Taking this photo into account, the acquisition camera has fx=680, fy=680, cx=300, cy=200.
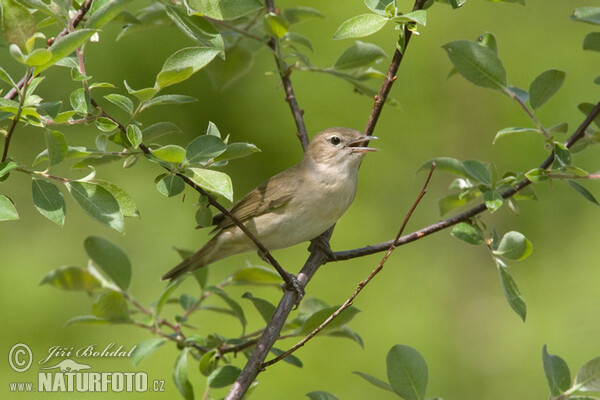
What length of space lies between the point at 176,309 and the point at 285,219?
855mm

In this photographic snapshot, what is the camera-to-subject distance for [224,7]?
4.15 feet

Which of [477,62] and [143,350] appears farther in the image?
[143,350]

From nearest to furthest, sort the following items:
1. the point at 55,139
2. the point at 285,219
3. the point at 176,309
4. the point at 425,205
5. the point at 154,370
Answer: the point at 55,139 → the point at 285,219 → the point at 154,370 → the point at 176,309 → the point at 425,205

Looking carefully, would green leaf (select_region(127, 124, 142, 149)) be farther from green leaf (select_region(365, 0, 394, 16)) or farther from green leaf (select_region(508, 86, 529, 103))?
green leaf (select_region(508, 86, 529, 103))

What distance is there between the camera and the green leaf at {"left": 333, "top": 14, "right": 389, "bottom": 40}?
1.34m

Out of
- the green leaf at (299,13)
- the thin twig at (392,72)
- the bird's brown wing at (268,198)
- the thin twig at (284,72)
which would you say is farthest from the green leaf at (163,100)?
the bird's brown wing at (268,198)

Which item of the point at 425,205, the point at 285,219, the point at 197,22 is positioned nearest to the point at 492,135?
the point at 425,205

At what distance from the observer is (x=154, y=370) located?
2.60m

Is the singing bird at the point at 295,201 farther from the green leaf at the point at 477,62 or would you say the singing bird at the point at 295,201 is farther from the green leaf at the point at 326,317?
the green leaf at the point at 477,62

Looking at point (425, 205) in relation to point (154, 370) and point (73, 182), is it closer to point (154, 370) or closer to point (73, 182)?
point (154, 370)

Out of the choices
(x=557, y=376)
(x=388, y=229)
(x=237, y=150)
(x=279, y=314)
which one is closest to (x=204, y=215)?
(x=237, y=150)

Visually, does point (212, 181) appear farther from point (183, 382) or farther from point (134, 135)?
point (183, 382)

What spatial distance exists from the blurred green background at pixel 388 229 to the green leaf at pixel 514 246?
1.37 m

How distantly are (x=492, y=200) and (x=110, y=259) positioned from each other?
3.11 feet
